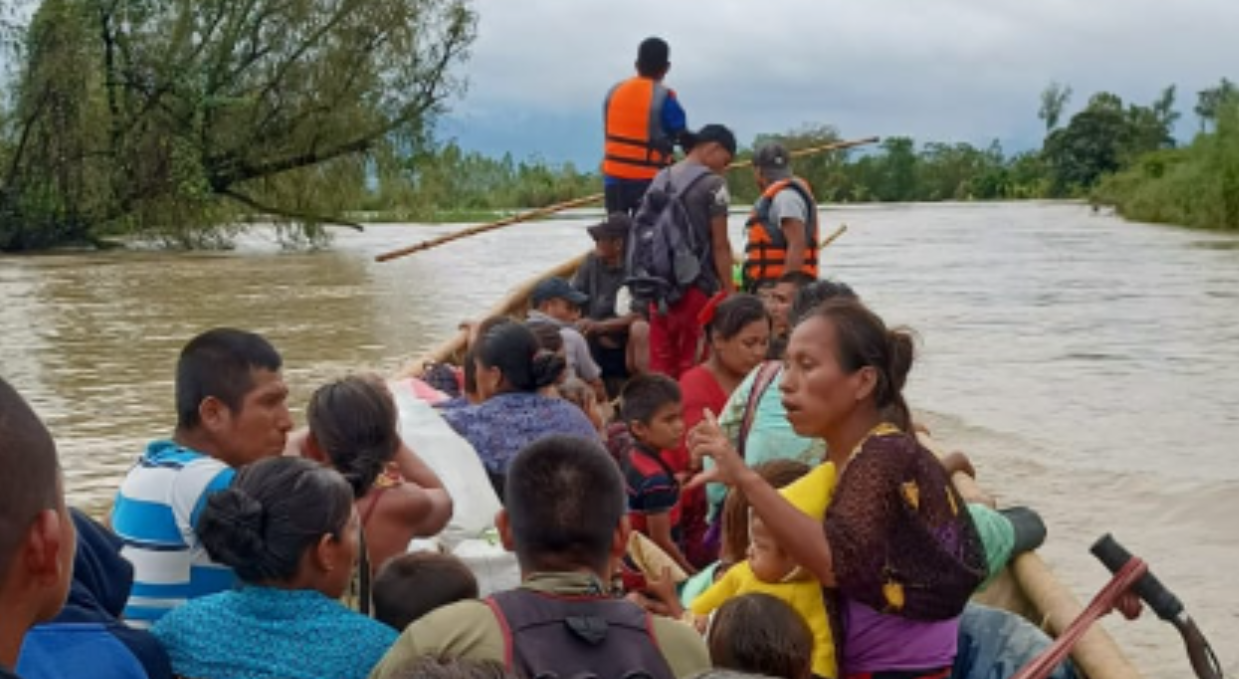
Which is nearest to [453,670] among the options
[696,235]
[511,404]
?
[511,404]

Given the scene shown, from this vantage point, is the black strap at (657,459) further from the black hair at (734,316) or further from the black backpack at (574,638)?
the black backpack at (574,638)

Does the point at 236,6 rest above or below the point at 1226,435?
above

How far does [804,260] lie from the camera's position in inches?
232

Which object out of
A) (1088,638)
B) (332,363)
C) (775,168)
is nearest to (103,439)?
(332,363)

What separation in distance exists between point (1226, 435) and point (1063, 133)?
143 ft

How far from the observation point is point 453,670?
1.36 metres

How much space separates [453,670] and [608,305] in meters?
5.00

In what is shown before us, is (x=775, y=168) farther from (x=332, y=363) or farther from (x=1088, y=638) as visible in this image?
(x=332, y=363)

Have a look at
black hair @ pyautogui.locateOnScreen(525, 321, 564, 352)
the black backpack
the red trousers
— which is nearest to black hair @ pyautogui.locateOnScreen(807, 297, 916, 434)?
the black backpack

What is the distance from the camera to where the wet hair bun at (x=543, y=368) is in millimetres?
3645

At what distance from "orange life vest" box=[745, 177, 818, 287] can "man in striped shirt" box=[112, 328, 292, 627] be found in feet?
10.9

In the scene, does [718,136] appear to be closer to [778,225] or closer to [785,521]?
[778,225]

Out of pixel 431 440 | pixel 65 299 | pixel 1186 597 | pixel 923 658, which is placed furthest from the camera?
pixel 65 299

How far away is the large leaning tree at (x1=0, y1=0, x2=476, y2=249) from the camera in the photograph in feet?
Result: 66.7
